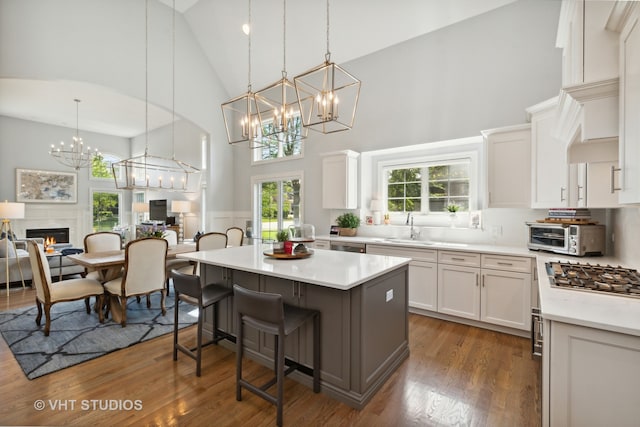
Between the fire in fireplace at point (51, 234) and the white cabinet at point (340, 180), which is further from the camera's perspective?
the fire in fireplace at point (51, 234)

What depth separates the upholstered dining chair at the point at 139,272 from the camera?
10.6ft

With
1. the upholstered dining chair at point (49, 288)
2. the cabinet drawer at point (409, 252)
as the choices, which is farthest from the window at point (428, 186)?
the upholstered dining chair at point (49, 288)

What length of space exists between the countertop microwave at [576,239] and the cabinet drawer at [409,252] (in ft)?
3.69

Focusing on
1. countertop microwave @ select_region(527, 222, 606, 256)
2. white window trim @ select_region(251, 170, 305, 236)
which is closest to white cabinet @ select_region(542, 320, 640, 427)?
countertop microwave @ select_region(527, 222, 606, 256)

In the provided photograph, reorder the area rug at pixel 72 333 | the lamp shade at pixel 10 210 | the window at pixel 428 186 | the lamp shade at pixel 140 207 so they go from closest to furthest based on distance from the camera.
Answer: the area rug at pixel 72 333 → the window at pixel 428 186 → the lamp shade at pixel 10 210 → the lamp shade at pixel 140 207

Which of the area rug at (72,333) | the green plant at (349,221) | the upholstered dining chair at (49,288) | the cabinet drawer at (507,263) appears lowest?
the area rug at (72,333)

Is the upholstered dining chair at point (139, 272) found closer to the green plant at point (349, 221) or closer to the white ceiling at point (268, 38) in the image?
the green plant at point (349, 221)

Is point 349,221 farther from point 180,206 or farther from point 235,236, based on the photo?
point 180,206

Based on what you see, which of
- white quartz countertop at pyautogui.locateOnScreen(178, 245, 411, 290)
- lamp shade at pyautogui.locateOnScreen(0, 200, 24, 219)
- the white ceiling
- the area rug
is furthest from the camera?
lamp shade at pyautogui.locateOnScreen(0, 200, 24, 219)

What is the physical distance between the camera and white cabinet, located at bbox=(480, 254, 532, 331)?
294cm

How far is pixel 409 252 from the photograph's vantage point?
369 cm

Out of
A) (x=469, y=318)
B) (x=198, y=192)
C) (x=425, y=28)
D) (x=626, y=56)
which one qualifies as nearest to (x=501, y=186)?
(x=469, y=318)

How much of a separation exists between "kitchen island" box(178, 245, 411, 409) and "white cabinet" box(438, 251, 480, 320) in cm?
105

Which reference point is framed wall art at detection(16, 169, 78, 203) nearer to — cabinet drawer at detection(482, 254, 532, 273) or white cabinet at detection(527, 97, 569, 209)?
cabinet drawer at detection(482, 254, 532, 273)
